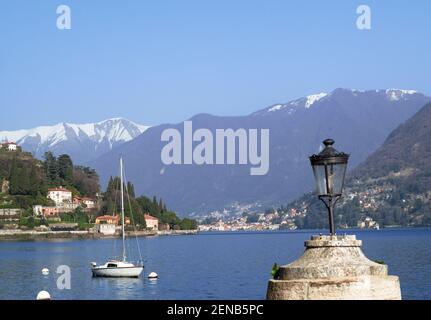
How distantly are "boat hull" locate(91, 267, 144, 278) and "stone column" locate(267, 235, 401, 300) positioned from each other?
73.5m

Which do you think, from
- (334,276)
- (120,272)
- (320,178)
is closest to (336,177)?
(320,178)

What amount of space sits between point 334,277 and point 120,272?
75.3 meters

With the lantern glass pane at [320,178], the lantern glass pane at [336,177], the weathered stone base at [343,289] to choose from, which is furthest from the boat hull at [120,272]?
the weathered stone base at [343,289]

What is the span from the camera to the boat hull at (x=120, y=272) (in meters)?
84.6

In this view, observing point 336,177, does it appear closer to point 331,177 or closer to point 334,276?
point 331,177

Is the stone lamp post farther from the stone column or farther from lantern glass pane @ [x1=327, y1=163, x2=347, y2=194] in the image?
lantern glass pane @ [x1=327, y1=163, x2=347, y2=194]

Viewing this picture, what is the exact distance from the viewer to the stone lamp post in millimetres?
11156

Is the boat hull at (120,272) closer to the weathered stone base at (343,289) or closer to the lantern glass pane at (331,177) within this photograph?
the lantern glass pane at (331,177)

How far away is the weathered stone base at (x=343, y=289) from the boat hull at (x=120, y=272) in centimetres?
7386

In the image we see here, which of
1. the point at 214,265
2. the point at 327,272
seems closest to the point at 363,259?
the point at 327,272

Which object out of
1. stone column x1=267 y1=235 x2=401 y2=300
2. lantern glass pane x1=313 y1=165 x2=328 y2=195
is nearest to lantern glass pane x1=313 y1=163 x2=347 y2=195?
lantern glass pane x1=313 y1=165 x2=328 y2=195

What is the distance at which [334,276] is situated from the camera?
1137cm

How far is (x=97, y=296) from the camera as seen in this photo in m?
69.4
